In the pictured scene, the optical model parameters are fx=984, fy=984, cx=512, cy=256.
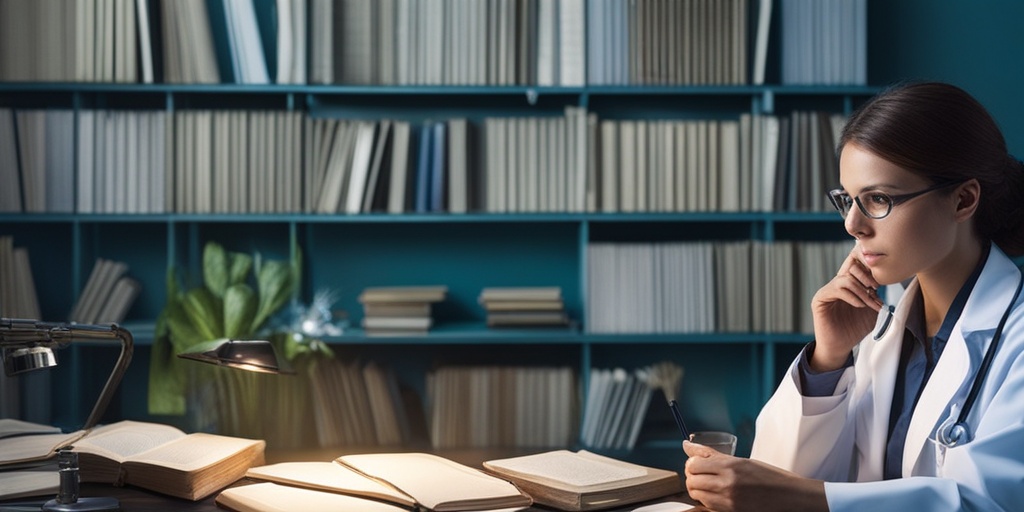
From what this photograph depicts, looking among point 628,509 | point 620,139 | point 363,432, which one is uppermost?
point 620,139

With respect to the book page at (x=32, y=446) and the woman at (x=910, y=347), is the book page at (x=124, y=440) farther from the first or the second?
the woman at (x=910, y=347)

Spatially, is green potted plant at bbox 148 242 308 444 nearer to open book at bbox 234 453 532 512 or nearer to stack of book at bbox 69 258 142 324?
stack of book at bbox 69 258 142 324

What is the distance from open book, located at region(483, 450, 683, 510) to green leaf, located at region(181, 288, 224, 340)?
1.86 meters

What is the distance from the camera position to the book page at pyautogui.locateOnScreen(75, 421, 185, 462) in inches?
62.1

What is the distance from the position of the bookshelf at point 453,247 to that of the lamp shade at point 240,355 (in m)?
1.91

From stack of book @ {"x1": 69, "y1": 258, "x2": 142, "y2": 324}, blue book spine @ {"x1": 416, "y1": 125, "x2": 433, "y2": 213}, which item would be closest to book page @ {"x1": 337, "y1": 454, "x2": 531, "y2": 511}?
blue book spine @ {"x1": 416, "y1": 125, "x2": 433, "y2": 213}

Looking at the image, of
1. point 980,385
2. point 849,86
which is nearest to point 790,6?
point 849,86

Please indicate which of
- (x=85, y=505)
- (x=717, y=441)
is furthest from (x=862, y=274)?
(x=85, y=505)

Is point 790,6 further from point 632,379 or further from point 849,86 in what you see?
point 632,379

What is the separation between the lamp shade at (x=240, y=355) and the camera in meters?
1.45

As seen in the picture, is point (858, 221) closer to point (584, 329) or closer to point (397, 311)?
point (584, 329)

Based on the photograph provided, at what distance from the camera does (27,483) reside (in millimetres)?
1502

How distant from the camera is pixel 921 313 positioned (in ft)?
5.33

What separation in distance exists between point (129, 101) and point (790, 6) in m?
2.38
